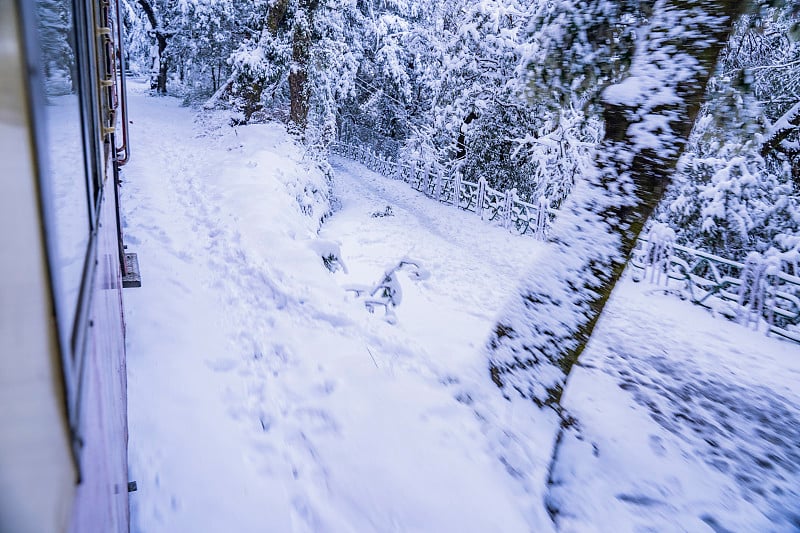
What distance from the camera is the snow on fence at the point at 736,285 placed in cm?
761

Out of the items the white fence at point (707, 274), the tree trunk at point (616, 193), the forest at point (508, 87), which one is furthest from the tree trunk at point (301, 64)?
the tree trunk at point (616, 193)

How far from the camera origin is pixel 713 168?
36.3 feet

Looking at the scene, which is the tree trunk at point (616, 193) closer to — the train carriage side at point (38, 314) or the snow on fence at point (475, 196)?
the train carriage side at point (38, 314)

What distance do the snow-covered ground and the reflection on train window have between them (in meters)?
2.23

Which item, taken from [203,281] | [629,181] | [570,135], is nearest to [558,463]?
[629,181]

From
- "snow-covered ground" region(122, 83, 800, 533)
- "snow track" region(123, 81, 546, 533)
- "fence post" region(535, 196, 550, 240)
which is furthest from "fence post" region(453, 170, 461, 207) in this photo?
"snow-covered ground" region(122, 83, 800, 533)

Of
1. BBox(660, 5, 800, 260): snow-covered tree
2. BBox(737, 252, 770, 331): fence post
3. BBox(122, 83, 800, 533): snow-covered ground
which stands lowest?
BBox(122, 83, 800, 533): snow-covered ground

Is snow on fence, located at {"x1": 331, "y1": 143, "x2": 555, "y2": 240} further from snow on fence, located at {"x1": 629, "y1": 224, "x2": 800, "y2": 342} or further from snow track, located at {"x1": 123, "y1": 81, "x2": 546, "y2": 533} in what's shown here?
snow track, located at {"x1": 123, "y1": 81, "x2": 546, "y2": 533}

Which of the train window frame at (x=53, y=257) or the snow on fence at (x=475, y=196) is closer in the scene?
the train window frame at (x=53, y=257)

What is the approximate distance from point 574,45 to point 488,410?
340 cm

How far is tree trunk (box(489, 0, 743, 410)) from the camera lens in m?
3.73

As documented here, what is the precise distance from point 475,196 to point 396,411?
12775 millimetres

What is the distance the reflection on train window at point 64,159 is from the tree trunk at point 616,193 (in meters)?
3.53

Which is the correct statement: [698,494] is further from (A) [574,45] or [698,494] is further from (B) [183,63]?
(B) [183,63]
